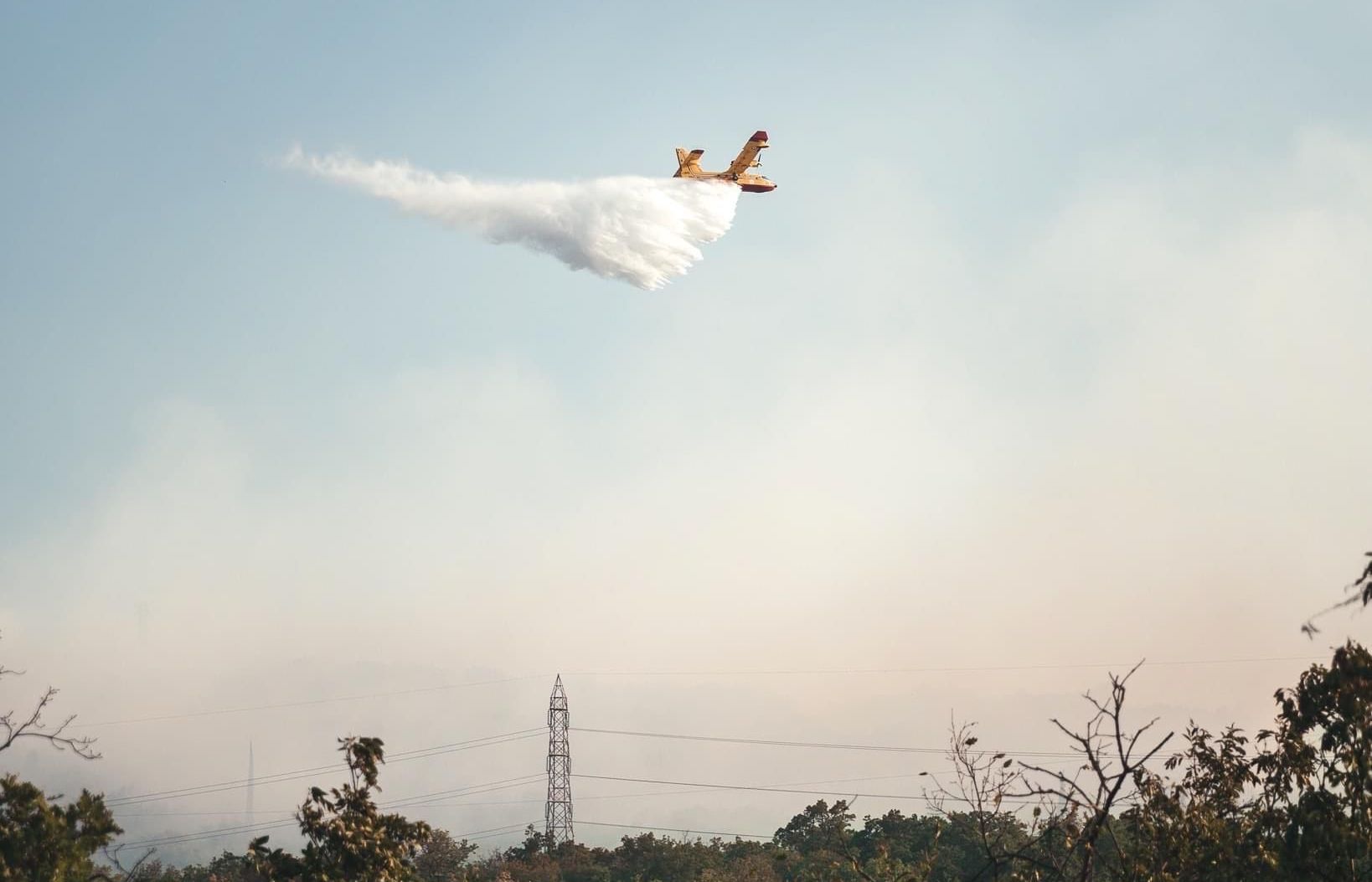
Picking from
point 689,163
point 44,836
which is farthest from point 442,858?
point 44,836

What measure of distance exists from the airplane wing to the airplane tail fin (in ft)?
13.5

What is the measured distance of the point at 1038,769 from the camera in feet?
57.6

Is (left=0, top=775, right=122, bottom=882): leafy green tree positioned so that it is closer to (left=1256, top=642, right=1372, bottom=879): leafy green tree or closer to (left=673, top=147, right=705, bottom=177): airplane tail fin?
(left=1256, top=642, right=1372, bottom=879): leafy green tree

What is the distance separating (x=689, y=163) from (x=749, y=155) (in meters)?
6.05

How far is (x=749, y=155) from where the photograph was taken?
87.8m

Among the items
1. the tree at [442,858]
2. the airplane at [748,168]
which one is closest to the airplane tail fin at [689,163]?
the airplane at [748,168]

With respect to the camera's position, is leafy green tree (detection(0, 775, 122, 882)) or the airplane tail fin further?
the airplane tail fin

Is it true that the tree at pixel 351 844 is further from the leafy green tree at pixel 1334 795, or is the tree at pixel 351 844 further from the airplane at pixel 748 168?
the airplane at pixel 748 168

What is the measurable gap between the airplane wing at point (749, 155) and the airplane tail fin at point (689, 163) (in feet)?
13.5

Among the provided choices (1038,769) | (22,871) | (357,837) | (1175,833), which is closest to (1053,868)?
(1038,769)

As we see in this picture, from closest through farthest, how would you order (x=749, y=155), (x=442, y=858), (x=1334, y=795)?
(x=1334, y=795)
(x=749, y=155)
(x=442, y=858)

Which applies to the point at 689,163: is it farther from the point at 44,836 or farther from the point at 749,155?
the point at 44,836

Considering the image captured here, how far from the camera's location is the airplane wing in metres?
86.9

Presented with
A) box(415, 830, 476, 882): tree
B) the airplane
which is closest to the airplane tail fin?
the airplane
